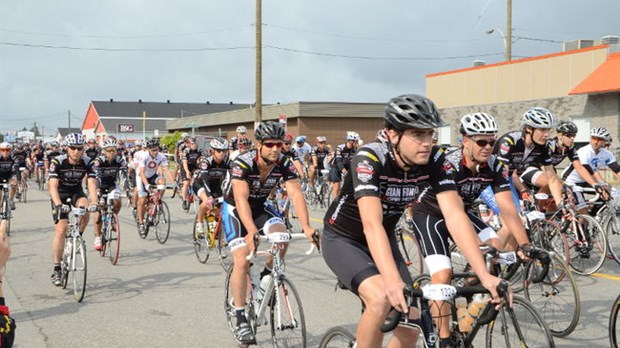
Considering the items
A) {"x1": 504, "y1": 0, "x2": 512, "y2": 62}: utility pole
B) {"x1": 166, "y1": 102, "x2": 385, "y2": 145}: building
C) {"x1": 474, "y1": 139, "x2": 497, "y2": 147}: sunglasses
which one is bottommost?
{"x1": 474, "y1": 139, "x2": 497, "y2": 147}: sunglasses

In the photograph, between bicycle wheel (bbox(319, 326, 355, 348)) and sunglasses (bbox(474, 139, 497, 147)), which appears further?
sunglasses (bbox(474, 139, 497, 147))

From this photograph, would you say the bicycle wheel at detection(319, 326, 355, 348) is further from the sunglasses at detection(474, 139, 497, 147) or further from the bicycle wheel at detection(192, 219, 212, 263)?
the bicycle wheel at detection(192, 219, 212, 263)

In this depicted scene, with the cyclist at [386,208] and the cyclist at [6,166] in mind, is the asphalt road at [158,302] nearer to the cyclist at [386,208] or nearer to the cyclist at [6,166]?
the cyclist at [386,208]

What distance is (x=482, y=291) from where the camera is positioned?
3471 mm

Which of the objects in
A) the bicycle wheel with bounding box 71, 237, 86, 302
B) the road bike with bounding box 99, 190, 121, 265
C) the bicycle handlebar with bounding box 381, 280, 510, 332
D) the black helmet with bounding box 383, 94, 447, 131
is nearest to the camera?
the bicycle handlebar with bounding box 381, 280, 510, 332

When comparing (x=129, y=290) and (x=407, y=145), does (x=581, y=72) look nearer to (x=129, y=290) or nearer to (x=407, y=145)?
(x=129, y=290)

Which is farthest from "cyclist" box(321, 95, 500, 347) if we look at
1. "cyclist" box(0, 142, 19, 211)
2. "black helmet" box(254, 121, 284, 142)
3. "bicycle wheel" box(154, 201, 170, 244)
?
"cyclist" box(0, 142, 19, 211)

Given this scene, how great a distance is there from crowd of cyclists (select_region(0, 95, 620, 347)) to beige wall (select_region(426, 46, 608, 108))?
18101mm

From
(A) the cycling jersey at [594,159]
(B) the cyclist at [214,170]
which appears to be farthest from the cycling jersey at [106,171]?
(A) the cycling jersey at [594,159]

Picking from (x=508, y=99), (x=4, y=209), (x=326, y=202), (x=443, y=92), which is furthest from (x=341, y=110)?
(x=4, y=209)

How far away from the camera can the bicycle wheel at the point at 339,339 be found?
398 cm

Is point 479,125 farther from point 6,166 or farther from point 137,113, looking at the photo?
point 137,113

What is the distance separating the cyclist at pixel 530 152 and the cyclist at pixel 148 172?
23.5ft

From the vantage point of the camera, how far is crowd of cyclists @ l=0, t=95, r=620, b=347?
369 cm
